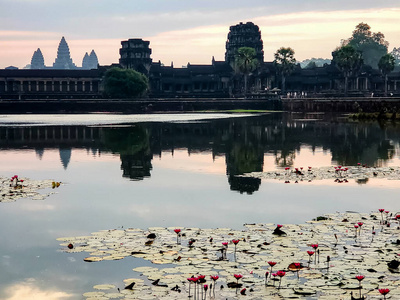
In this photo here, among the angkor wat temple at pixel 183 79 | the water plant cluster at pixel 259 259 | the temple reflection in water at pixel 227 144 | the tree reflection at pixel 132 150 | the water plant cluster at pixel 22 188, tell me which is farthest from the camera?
the angkor wat temple at pixel 183 79

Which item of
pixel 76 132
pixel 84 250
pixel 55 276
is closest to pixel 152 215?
pixel 84 250

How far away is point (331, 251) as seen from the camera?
44.5 ft

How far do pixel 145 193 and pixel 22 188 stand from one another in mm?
4359

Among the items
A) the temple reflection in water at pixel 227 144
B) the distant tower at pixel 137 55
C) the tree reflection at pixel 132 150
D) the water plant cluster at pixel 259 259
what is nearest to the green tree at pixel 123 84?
the distant tower at pixel 137 55

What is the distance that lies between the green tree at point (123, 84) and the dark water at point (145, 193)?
7808 cm

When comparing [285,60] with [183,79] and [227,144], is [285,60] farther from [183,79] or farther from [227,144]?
[227,144]

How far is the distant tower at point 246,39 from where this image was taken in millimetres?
159250

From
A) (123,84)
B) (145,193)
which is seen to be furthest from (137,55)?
(145,193)

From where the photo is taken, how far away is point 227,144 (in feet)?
133

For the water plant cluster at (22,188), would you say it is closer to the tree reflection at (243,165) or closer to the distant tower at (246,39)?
the tree reflection at (243,165)

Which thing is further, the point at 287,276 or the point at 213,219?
the point at 213,219

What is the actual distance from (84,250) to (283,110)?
315 feet

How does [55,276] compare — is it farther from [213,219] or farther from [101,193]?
[101,193]

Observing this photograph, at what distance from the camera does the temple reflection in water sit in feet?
98.3
